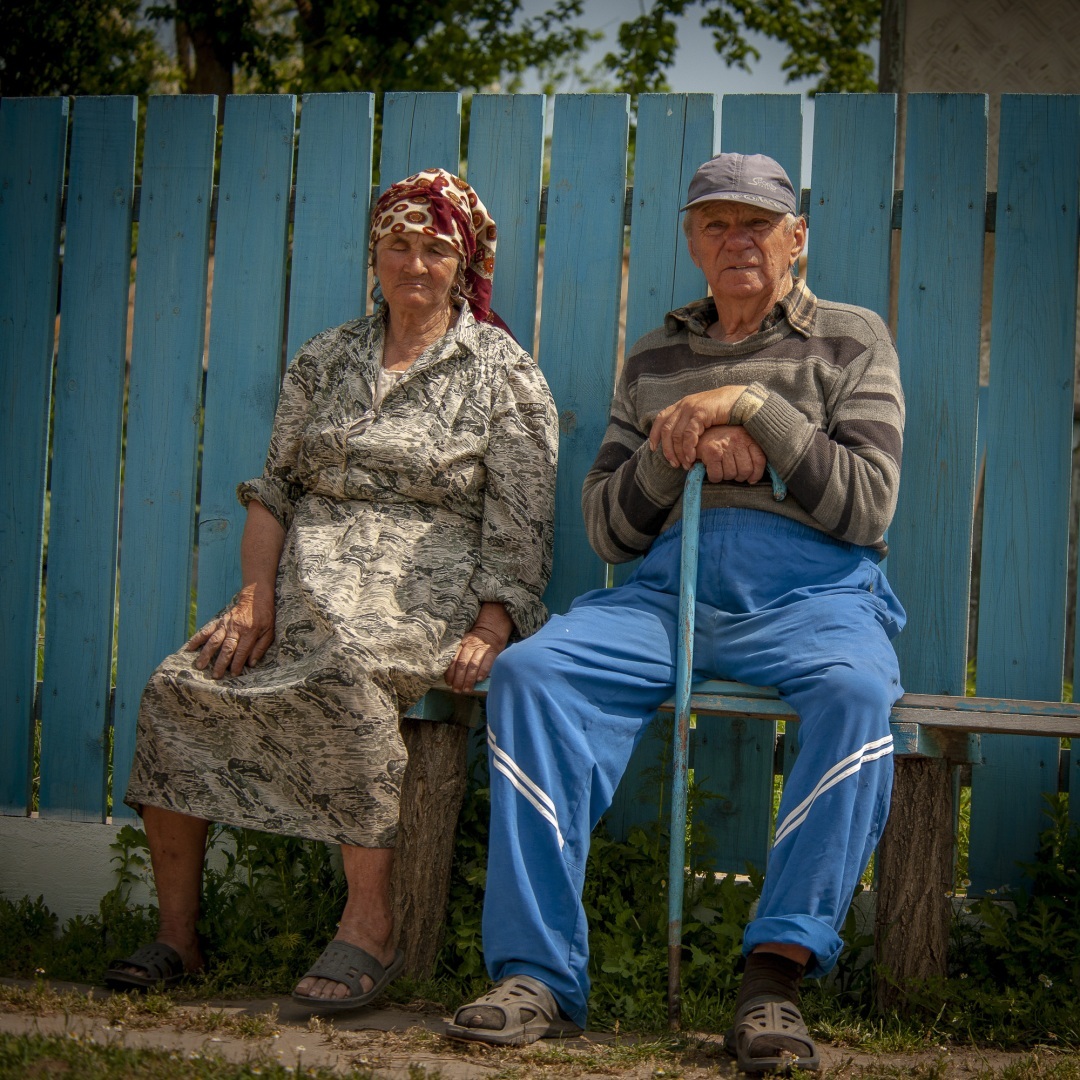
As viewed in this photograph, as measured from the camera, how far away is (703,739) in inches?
144

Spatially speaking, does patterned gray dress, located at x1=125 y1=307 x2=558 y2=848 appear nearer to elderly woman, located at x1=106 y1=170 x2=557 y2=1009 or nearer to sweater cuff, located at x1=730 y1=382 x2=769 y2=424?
elderly woman, located at x1=106 y1=170 x2=557 y2=1009

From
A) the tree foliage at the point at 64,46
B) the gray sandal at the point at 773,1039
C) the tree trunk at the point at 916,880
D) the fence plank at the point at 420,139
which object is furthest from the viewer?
the tree foliage at the point at 64,46

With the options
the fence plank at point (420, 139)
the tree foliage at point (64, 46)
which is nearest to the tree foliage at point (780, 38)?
the tree foliage at point (64, 46)

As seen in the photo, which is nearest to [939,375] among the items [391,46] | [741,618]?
[741,618]

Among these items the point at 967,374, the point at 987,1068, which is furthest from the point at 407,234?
the point at 987,1068

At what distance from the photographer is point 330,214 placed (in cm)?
395

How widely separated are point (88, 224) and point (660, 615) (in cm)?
226

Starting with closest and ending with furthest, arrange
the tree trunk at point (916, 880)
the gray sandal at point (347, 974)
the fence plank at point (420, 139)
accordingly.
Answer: the gray sandal at point (347, 974)
the tree trunk at point (916, 880)
the fence plank at point (420, 139)

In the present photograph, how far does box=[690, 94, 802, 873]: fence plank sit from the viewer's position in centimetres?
361

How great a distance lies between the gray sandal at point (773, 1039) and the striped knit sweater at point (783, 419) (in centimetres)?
111

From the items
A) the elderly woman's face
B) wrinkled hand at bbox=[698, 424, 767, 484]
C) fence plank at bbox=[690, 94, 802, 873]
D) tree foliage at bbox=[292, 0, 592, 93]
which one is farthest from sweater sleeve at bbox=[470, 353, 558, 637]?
tree foliage at bbox=[292, 0, 592, 93]

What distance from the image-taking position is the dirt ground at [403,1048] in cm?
255

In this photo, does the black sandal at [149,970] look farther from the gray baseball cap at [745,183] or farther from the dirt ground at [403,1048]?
the gray baseball cap at [745,183]

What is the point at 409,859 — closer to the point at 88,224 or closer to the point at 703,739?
the point at 703,739
